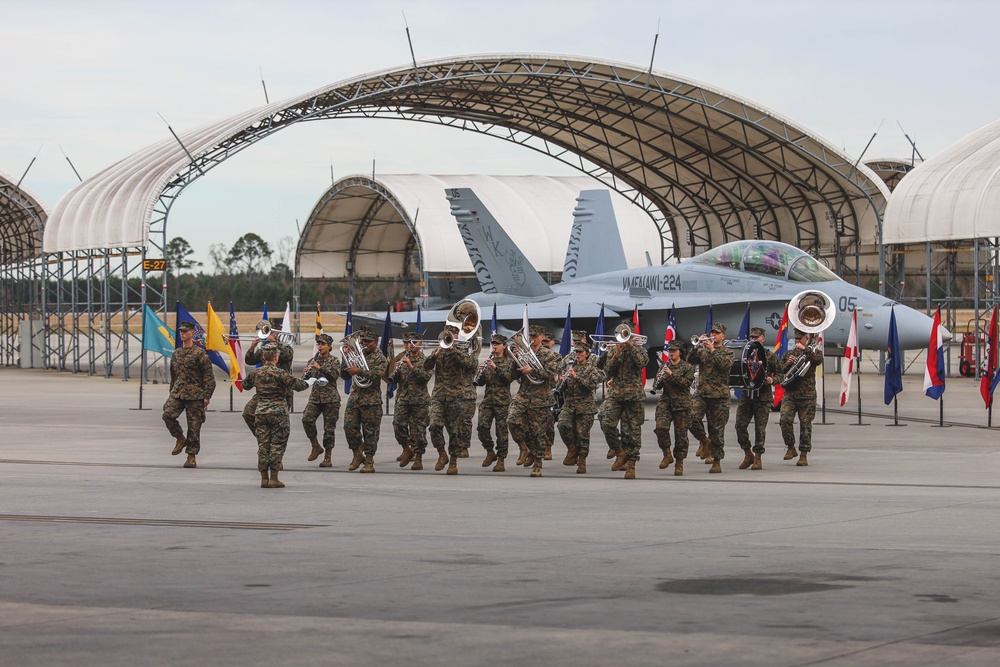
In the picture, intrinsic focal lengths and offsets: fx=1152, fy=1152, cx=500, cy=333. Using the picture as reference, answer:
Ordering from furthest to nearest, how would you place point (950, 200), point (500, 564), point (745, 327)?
1. point (950, 200)
2. point (745, 327)
3. point (500, 564)

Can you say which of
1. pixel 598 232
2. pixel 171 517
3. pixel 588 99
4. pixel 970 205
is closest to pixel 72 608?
pixel 171 517

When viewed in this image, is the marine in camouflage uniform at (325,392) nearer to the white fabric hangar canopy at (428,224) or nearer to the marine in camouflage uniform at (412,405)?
the marine in camouflage uniform at (412,405)

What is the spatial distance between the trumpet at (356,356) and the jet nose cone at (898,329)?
1214 centimetres

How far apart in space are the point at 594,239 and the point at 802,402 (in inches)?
725

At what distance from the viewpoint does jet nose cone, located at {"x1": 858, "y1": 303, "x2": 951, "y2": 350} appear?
2258cm

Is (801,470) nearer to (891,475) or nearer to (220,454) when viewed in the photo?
(891,475)

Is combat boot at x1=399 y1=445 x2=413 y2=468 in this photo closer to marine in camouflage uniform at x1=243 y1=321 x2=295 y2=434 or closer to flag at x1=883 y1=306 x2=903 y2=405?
marine in camouflage uniform at x1=243 y1=321 x2=295 y2=434

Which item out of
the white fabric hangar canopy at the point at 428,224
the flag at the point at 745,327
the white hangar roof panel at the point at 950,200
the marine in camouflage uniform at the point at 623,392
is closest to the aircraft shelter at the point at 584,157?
the white hangar roof panel at the point at 950,200

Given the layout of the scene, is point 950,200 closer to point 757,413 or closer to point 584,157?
point 584,157

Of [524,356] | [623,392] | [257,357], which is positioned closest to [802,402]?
[623,392]

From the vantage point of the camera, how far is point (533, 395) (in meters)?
13.9

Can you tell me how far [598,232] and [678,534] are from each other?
24032 mm

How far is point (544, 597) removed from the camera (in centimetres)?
691

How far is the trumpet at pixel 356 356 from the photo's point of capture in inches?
554
